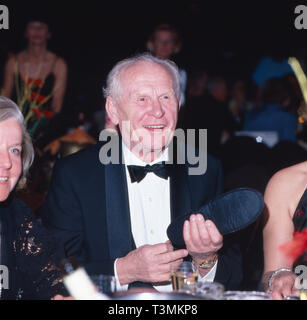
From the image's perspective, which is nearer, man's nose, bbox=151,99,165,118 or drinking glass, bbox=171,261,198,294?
drinking glass, bbox=171,261,198,294

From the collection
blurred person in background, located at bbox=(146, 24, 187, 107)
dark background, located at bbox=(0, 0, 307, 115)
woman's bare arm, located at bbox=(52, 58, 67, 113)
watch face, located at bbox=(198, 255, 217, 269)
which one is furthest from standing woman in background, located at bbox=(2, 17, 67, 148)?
watch face, located at bbox=(198, 255, 217, 269)

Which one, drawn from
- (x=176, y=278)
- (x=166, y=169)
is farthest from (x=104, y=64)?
(x=176, y=278)

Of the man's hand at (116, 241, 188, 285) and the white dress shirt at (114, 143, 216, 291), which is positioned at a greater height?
the white dress shirt at (114, 143, 216, 291)

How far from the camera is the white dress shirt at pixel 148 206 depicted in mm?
2795

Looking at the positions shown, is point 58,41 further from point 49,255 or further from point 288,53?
point 49,255

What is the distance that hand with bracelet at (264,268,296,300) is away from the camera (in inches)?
86.0

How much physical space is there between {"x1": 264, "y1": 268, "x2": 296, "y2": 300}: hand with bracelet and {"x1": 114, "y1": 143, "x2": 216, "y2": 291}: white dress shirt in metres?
0.60

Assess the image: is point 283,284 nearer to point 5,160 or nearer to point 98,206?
point 98,206

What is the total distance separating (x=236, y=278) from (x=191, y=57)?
31.0 feet

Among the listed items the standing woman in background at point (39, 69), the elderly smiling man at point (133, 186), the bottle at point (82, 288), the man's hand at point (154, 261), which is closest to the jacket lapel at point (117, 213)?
the elderly smiling man at point (133, 186)

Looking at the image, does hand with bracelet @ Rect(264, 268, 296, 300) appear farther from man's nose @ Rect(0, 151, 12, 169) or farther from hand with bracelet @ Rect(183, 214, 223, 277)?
man's nose @ Rect(0, 151, 12, 169)

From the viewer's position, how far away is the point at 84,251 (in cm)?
278

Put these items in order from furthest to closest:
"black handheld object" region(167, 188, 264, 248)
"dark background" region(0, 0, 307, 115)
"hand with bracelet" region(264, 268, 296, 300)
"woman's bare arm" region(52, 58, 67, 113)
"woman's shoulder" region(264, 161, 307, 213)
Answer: "dark background" region(0, 0, 307, 115) < "woman's bare arm" region(52, 58, 67, 113) < "woman's shoulder" region(264, 161, 307, 213) < "hand with bracelet" region(264, 268, 296, 300) < "black handheld object" region(167, 188, 264, 248)

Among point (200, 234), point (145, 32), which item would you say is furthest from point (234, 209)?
point (145, 32)
